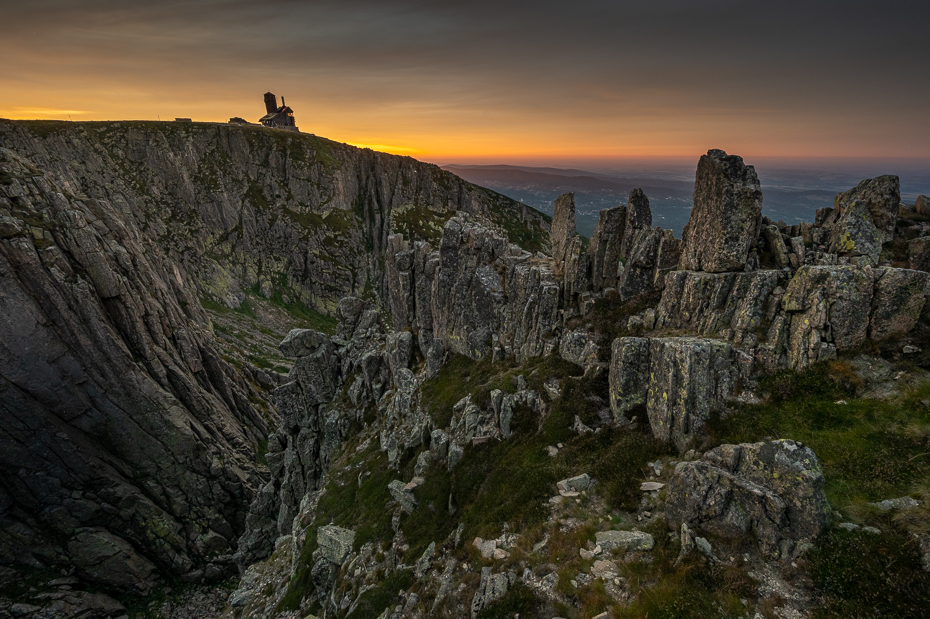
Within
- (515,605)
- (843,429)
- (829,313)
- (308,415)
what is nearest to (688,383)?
(843,429)

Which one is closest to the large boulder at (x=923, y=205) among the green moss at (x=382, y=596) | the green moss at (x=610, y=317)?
the green moss at (x=610, y=317)

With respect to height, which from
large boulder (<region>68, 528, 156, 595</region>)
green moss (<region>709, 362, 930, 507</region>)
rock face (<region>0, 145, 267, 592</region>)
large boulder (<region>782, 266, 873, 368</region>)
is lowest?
large boulder (<region>68, 528, 156, 595</region>)

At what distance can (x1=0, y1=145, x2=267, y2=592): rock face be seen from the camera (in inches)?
2174

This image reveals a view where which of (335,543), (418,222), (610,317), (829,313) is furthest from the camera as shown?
(418,222)

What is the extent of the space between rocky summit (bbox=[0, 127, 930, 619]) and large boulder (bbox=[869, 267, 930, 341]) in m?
0.11

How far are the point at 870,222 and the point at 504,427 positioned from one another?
28046 mm

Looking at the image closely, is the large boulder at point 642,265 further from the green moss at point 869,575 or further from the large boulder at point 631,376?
the green moss at point 869,575

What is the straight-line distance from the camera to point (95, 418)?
5991cm

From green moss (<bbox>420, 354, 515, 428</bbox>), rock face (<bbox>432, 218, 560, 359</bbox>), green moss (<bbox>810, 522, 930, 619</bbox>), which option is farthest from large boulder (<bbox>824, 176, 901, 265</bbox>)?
green moss (<bbox>420, 354, 515, 428</bbox>)

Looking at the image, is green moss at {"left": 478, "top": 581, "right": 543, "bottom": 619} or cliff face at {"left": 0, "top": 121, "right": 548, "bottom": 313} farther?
cliff face at {"left": 0, "top": 121, "right": 548, "bottom": 313}

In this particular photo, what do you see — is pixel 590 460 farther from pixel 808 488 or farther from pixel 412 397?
pixel 412 397

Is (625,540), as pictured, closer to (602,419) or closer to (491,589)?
(491,589)

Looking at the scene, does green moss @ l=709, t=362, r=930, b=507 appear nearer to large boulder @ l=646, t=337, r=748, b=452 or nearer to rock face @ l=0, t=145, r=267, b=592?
large boulder @ l=646, t=337, r=748, b=452

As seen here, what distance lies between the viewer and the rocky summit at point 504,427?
49.4ft
